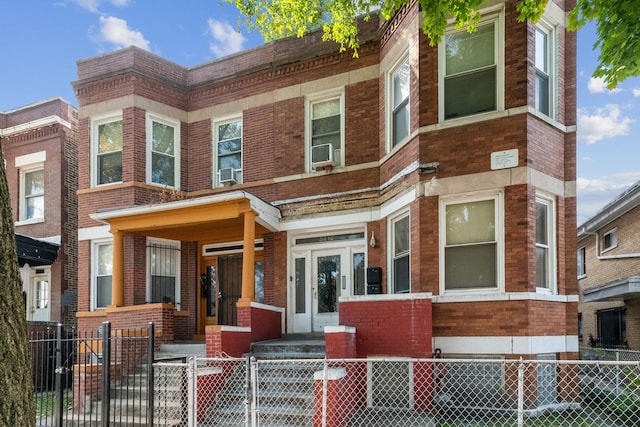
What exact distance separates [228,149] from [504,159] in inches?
280

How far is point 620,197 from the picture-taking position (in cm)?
1595

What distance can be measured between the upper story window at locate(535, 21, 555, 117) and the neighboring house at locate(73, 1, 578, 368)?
0.04m

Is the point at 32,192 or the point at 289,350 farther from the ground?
the point at 32,192

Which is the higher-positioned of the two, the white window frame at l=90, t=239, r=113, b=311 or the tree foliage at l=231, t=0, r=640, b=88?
the tree foliage at l=231, t=0, r=640, b=88

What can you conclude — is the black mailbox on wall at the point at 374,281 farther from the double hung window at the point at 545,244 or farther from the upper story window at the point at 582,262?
the upper story window at the point at 582,262

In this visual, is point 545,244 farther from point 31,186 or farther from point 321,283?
point 31,186

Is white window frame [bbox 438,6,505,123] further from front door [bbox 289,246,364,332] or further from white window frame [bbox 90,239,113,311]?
white window frame [bbox 90,239,113,311]

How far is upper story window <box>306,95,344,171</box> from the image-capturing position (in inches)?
462

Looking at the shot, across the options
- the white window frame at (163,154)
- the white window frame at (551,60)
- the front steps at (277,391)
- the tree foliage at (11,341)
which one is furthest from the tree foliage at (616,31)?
the white window frame at (163,154)

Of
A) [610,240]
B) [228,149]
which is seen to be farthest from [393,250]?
[610,240]

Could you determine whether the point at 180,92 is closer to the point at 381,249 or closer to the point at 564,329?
the point at 381,249

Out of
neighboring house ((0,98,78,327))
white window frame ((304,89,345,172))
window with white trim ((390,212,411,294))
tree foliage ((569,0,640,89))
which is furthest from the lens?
neighboring house ((0,98,78,327))

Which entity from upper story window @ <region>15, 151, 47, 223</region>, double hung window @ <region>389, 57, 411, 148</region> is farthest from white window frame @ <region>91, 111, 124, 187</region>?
double hung window @ <region>389, 57, 411, 148</region>

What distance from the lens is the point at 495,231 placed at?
8750 mm
